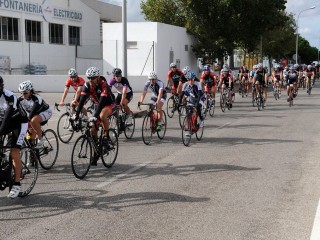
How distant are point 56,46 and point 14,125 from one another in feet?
113

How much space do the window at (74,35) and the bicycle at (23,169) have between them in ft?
118

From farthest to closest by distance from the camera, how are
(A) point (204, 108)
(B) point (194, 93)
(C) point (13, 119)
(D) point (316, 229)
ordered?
1. (A) point (204, 108)
2. (B) point (194, 93)
3. (C) point (13, 119)
4. (D) point (316, 229)

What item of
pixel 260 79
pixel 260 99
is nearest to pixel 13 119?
pixel 260 99

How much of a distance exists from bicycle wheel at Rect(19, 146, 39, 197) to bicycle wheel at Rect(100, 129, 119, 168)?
1642 mm

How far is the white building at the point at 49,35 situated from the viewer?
34812mm

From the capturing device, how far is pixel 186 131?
11.4m

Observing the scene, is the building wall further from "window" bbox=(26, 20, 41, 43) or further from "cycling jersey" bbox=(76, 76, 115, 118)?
"cycling jersey" bbox=(76, 76, 115, 118)

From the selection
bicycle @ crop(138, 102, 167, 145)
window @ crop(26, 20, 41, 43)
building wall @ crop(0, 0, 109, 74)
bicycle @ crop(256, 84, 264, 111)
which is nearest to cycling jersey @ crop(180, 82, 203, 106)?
bicycle @ crop(138, 102, 167, 145)

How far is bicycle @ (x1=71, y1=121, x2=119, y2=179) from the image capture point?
786 cm

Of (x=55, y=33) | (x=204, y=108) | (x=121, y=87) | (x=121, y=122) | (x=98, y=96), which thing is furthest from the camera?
(x=55, y=33)

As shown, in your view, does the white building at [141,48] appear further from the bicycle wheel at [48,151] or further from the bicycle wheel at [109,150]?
the bicycle wheel at [48,151]

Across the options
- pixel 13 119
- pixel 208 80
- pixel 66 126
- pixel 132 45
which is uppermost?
pixel 132 45

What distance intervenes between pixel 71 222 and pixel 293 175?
13.5ft

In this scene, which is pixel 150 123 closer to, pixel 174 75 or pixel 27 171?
pixel 27 171
